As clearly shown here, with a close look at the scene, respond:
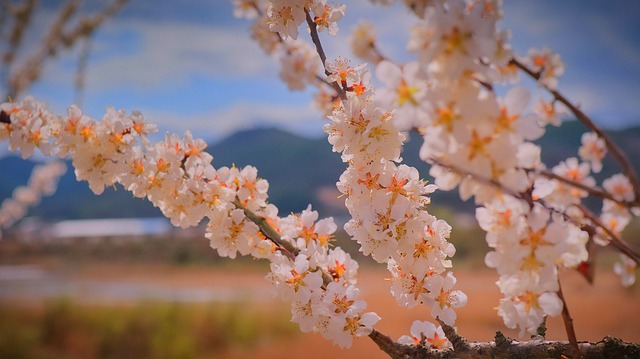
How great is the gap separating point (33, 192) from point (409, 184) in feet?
18.0

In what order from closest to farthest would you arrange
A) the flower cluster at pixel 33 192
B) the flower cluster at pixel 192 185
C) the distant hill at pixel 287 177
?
the flower cluster at pixel 192 185 → the flower cluster at pixel 33 192 → the distant hill at pixel 287 177

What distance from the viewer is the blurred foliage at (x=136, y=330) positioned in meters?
3.13

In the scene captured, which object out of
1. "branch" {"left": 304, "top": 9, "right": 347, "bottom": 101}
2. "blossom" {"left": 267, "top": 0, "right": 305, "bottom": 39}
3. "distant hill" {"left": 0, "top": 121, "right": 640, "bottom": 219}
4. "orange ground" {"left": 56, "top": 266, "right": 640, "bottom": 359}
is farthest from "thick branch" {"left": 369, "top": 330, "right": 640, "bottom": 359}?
"distant hill" {"left": 0, "top": 121, "right": 640, "bottom": 219}

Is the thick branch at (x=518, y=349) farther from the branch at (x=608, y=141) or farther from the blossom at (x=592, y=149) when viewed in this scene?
the blossom at (x=592, y=149)

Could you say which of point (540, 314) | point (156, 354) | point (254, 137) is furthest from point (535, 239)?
point (254, 137)

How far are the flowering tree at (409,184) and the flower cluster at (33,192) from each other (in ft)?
16.0

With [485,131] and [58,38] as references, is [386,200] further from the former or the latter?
[58,38]

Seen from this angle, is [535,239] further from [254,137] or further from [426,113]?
[254,137]

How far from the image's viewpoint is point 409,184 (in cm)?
73

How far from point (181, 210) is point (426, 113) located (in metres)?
0.52

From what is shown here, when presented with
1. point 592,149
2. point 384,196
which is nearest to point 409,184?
point 384,196

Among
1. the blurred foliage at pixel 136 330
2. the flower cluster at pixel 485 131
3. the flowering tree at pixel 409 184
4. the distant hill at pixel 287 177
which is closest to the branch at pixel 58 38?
the blurred foliage at pixel 136 330

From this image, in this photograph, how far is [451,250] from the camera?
2.48 feet

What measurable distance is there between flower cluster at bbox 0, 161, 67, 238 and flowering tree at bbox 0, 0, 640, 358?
4868mm
